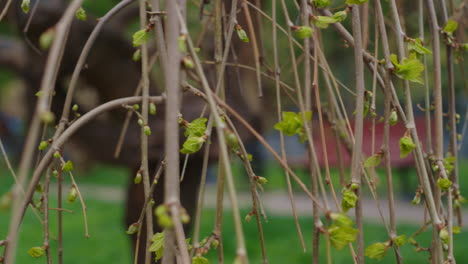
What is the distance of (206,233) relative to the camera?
172 inches

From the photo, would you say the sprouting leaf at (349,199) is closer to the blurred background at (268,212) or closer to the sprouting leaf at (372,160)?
the sprouting leaf at (372,160)

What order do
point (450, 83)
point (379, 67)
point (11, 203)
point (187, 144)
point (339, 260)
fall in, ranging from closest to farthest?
point (11, 203), point (187, 144), point (379, 67), point (450, 83), point (339, 260)

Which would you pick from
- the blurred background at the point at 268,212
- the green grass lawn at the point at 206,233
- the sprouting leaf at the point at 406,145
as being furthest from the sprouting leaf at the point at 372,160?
the green grass lawn at the point at 206,233

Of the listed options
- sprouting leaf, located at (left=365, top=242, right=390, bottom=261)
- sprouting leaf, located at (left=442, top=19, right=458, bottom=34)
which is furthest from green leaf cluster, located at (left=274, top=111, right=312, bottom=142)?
sprouting leaf, located at (left=442, top=19, right=458, bottom=34)

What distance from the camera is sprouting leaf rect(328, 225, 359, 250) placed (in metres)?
0.54

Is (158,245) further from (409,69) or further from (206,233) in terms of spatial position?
(206,233)

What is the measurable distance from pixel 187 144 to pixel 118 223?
4.43 meters

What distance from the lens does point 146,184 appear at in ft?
2.17

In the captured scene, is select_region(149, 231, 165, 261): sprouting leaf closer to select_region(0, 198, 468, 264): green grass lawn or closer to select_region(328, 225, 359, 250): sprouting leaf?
select_region(328, 225, 359, 250): sprouting leaf

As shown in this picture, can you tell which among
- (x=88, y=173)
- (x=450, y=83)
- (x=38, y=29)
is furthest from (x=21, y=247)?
(x=88, y=173)

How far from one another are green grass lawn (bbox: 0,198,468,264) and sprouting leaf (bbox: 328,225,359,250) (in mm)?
2825

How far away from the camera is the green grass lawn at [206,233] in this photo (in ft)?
A: 11.7

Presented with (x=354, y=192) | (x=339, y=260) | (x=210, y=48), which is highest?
(x=210, y=48)

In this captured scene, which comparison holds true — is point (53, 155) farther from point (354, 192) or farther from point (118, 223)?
point (118, 223)
